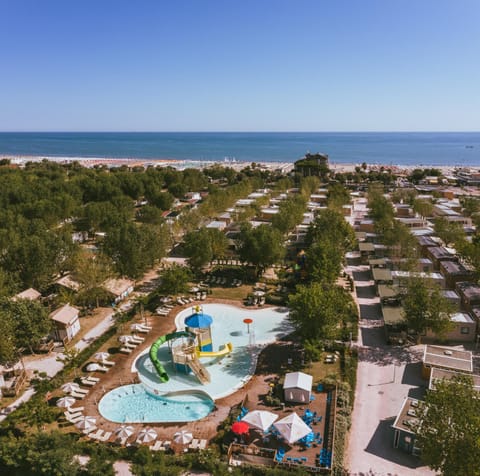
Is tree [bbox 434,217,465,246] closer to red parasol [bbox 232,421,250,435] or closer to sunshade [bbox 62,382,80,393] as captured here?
red parasol [bbox 232,421,250,435]

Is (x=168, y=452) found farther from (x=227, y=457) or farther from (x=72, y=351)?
(x=72, y=351)

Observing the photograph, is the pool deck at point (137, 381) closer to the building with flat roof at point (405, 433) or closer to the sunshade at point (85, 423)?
the sunshade at point (85, 423)

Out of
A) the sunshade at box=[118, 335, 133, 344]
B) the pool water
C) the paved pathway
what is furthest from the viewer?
the sunshade at box=[118, 335, 133, 344]

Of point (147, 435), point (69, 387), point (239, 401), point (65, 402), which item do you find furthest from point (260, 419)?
point (69, 387)

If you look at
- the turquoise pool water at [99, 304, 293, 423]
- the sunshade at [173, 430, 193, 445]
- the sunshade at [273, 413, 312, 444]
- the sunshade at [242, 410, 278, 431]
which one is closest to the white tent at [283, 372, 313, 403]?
the sunshade at [242, 410, 278, 431]

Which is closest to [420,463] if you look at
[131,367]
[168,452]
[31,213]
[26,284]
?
[168,452]

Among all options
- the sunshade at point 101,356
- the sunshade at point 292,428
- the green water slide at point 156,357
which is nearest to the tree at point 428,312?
the sunshade at point 292,428
